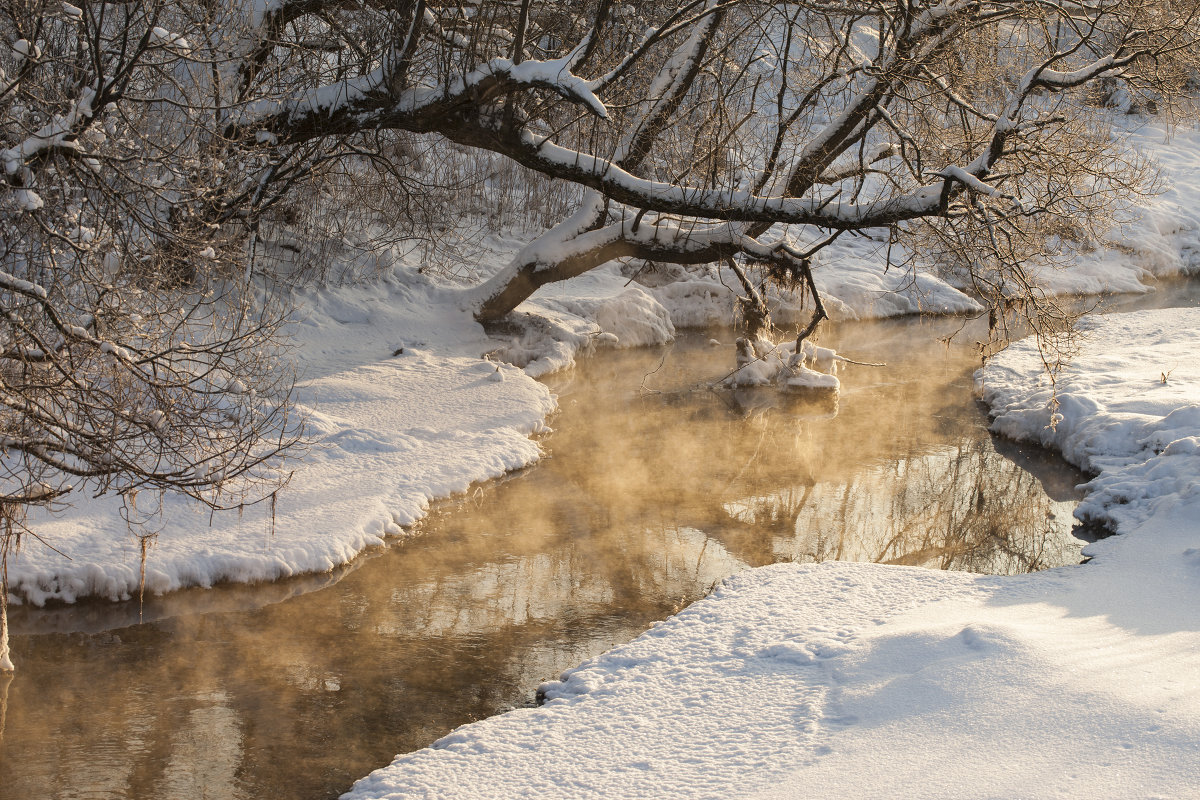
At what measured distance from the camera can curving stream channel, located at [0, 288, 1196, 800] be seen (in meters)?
5.21

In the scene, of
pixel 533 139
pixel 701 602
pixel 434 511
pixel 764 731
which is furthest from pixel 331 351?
pixel 764 731

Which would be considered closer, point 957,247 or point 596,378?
point 957,247

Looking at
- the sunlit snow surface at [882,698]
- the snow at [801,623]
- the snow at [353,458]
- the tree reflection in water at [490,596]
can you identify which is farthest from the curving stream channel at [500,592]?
the sunlit snow surface at [882,698]

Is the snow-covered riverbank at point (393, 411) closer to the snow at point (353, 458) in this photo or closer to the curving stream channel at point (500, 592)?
the snow at point (353, 458)

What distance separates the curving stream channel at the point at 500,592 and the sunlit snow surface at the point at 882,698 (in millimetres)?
578

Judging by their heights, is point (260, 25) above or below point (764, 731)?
above

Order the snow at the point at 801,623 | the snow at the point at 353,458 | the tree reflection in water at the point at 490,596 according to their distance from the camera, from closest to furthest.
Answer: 1. the snow at the point at 801,623
2. the tree reflection in water at the point at 490,596
3. the snow at the point at 353,458

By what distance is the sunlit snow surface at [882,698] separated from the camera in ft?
13.0

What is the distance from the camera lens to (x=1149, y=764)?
371 centimetres

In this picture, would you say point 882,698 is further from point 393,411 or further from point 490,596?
point 393,411

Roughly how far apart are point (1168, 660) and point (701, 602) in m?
2.79

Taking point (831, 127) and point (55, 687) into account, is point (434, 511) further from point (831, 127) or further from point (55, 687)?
point (831, 127)

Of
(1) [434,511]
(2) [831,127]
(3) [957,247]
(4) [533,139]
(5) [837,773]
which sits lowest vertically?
(5) [837,773]

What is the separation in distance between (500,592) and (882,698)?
3.14m
